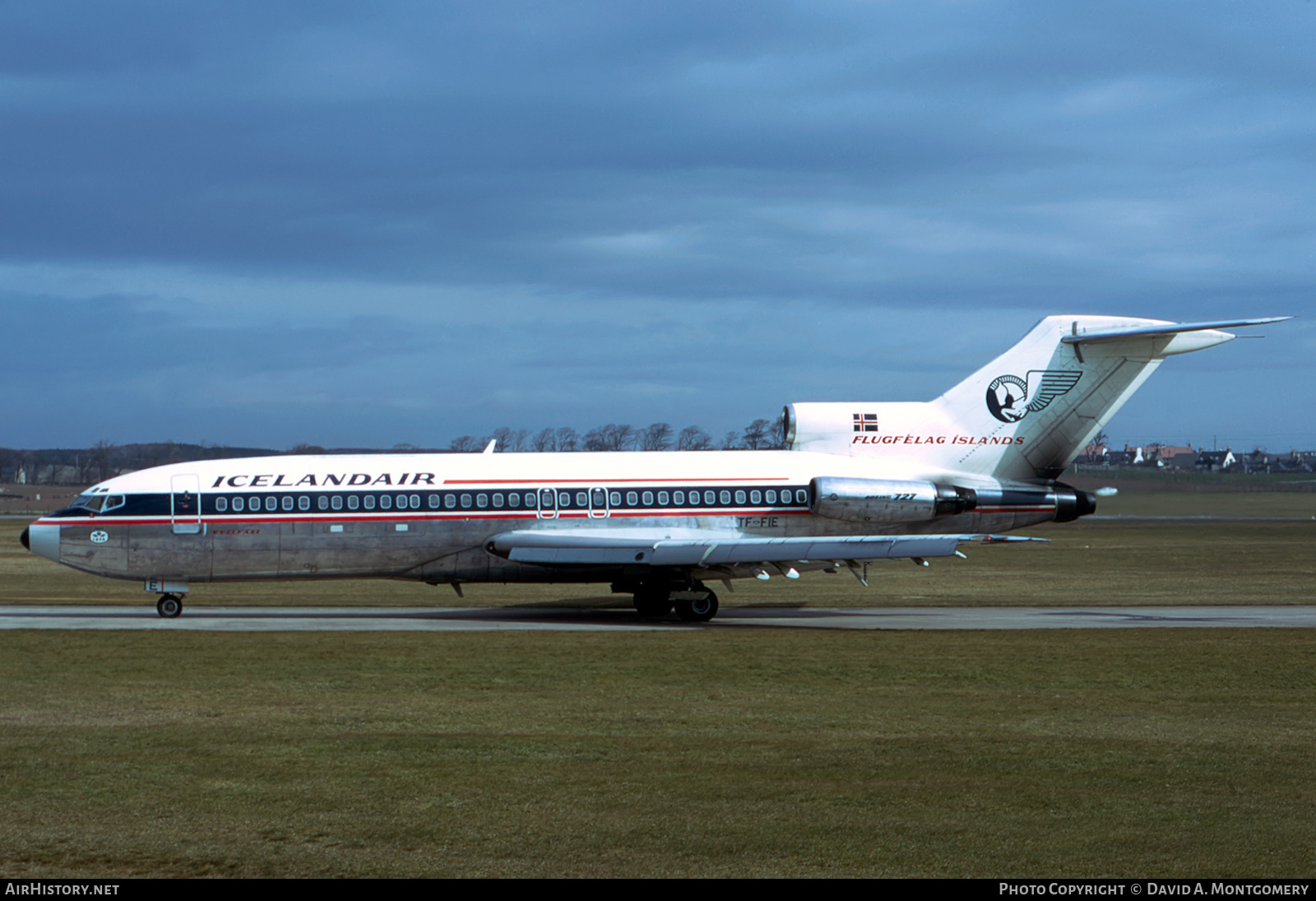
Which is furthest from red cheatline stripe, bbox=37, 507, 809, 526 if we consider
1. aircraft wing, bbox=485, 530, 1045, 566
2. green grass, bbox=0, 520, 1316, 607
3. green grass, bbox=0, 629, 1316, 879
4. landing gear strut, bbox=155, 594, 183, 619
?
green grass, bbox=0, 629, 1316, 879

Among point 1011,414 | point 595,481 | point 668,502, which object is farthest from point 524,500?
point 1011,414

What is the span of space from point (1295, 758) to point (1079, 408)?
1821 centimetres

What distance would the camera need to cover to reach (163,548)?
26.6 meters

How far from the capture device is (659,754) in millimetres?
12133

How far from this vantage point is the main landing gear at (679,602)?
27719 millimetres

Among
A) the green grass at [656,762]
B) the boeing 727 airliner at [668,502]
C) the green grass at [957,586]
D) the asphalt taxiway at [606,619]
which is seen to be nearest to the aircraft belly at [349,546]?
the boeing 727 airliner at [668,502]

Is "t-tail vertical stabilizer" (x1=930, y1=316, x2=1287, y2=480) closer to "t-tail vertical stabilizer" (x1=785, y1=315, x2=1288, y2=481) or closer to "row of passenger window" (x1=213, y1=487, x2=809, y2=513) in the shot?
"t-tail vertical stabilizer" (x1=785, y1=315, x2=1288, y2=481)

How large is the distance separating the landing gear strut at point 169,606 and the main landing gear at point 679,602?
10249 millimetres

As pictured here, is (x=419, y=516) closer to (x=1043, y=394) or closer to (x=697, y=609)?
(x=697, y=609)

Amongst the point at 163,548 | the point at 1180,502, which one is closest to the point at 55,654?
the point at 163,548

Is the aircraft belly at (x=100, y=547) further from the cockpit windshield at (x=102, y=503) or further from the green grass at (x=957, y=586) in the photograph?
the green grass at (x=957, y=586)

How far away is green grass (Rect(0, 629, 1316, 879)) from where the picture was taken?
874cm

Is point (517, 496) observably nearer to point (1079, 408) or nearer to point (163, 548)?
point (163, 548)
